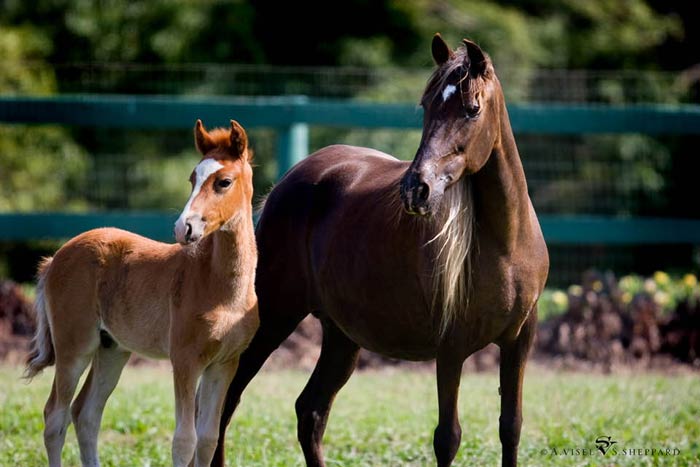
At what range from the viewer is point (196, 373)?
15.7 feet

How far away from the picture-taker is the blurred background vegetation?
1154 cm

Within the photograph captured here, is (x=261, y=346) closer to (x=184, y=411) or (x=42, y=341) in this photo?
(x=184, y=411)

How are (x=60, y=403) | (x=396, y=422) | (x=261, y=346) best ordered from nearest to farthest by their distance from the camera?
(x=60, y=403)
(x=261, y=346)
(x=396, y=422)

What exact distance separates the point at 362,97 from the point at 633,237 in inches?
147

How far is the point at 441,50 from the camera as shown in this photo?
187 inches

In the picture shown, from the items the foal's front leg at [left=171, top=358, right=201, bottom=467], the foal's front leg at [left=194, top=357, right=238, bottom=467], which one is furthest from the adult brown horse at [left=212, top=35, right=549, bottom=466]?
the foal's front leg at [left=171, top=358, right=201, bottom=467]

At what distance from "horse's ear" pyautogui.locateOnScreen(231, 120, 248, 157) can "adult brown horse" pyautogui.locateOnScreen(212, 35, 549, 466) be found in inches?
29.2

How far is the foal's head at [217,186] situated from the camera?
14.3 ft

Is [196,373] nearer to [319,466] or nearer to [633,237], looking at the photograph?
[319,466]

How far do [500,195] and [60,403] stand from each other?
2360 mm

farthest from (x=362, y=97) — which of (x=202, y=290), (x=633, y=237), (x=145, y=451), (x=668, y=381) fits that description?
(x=202, y=290)
